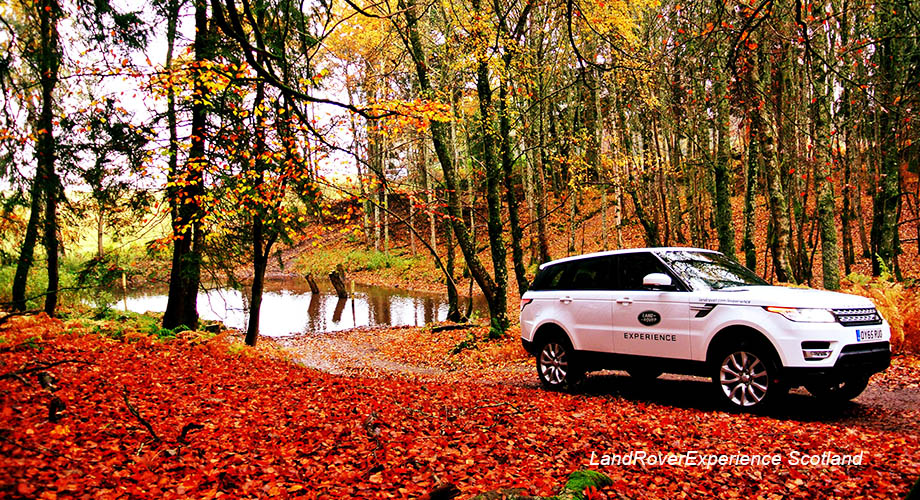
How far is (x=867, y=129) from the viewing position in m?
18.4

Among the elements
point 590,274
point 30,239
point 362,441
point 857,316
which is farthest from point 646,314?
point 30,239

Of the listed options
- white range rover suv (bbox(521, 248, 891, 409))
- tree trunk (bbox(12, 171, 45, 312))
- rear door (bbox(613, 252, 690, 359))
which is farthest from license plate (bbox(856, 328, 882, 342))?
tree trunk (bbox(12, 171, 45, 312))

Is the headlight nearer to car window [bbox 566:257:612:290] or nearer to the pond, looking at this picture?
car window [bbox 566:257:612:290]

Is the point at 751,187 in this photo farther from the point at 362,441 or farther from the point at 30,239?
the point at 30,239

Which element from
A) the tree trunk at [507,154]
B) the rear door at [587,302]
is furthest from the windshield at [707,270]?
the tree trunk at [507,154]

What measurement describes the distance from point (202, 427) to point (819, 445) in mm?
5792

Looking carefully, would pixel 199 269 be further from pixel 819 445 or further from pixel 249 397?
pixel 819 445

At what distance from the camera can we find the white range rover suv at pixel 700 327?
18.2 feet

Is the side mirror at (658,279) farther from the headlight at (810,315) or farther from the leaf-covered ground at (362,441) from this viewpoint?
the leaf-covered ground at (362,441)

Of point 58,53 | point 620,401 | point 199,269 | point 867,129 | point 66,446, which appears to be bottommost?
point 620,401

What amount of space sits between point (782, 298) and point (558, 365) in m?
3.34

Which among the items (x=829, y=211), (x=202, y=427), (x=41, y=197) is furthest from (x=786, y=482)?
(x=829, y=211)

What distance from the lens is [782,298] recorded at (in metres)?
5.83
